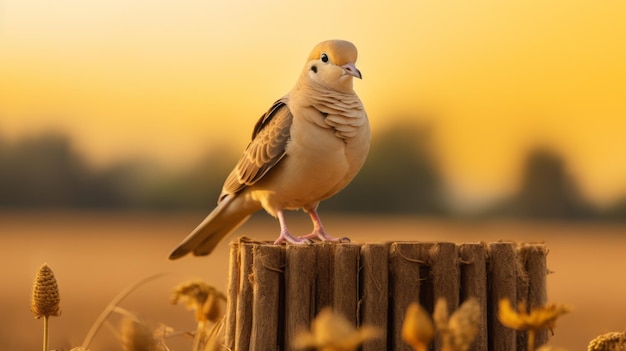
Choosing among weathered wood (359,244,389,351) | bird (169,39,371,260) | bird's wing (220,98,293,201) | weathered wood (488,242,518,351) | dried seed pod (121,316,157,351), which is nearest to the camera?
dried seed pod (121,316,157,351)

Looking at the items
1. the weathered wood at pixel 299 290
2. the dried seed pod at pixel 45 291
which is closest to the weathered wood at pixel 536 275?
the weathered wood at pixel 299 290

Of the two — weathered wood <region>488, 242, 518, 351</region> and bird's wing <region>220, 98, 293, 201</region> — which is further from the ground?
bird's wing <region>220, 98, 293, 201</region>

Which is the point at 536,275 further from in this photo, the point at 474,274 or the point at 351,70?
the point at 351,70

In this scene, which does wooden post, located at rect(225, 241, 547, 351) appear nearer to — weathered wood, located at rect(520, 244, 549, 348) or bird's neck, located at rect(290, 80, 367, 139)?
weathered wood, located at rect(520, 244, 549, 348)

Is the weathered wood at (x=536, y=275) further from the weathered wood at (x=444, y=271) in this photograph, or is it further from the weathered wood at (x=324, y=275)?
the weathered wood at (x=324, y=275)

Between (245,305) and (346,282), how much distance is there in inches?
28.7

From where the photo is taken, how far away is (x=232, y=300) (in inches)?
243

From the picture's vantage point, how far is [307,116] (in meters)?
6.89

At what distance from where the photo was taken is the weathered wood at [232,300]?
6129mm

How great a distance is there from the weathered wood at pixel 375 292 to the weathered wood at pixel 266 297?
546 mm

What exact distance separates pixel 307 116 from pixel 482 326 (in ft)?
6.88

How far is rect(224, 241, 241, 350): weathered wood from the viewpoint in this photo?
613 centimetres

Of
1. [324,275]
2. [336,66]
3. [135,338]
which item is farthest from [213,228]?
[135,338]

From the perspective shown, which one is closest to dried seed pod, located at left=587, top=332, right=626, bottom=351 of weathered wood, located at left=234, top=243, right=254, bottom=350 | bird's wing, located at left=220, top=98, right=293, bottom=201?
weathered wood, located at left=234, top=243, right=254, bottom=350
